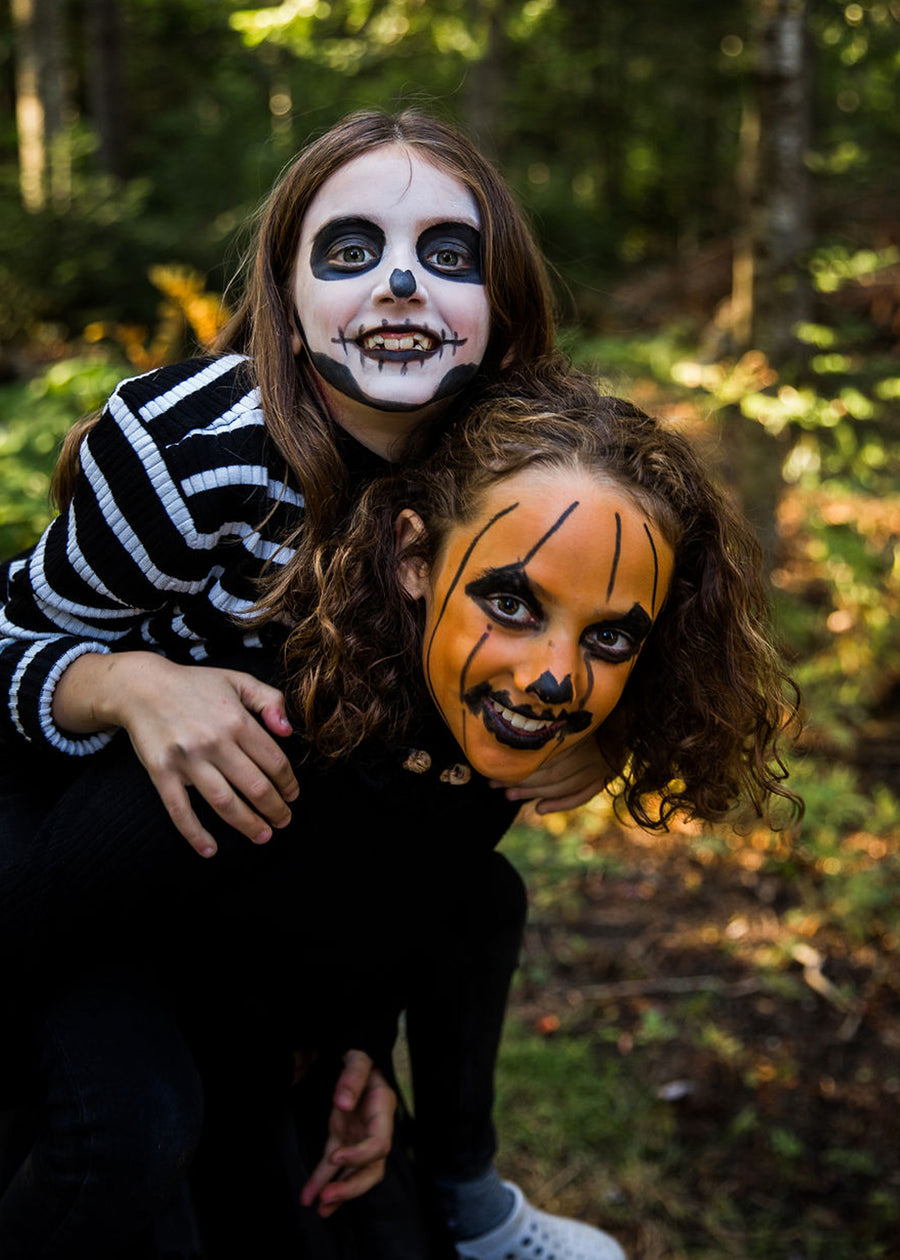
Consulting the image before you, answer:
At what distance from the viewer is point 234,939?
156 cm

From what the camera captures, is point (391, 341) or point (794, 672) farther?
point (794, 672)

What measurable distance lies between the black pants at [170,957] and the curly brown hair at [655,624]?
0.16 metres

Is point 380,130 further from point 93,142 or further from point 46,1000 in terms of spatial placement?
point 93,142

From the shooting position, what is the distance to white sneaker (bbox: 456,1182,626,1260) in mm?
2145

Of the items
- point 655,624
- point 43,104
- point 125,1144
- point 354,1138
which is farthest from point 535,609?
point 43,104

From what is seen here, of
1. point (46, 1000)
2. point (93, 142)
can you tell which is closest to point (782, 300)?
point (46, 1000)

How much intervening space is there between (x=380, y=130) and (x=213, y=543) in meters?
0.66

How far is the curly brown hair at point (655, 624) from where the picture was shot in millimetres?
1511

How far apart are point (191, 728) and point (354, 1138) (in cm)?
87

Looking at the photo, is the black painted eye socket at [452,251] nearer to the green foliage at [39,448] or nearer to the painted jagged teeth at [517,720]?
the painted jagged teeth at [517,720]

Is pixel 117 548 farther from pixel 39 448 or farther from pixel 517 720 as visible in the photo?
pixel 39 448

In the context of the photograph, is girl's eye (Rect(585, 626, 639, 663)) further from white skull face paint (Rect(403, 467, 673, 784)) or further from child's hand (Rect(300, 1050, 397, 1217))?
child's hand (Rect(300, 1050, 397, 1217))

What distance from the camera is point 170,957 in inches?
63.7

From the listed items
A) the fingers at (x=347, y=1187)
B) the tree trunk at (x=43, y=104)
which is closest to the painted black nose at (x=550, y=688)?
the fingers at (x=347, y=1187)
